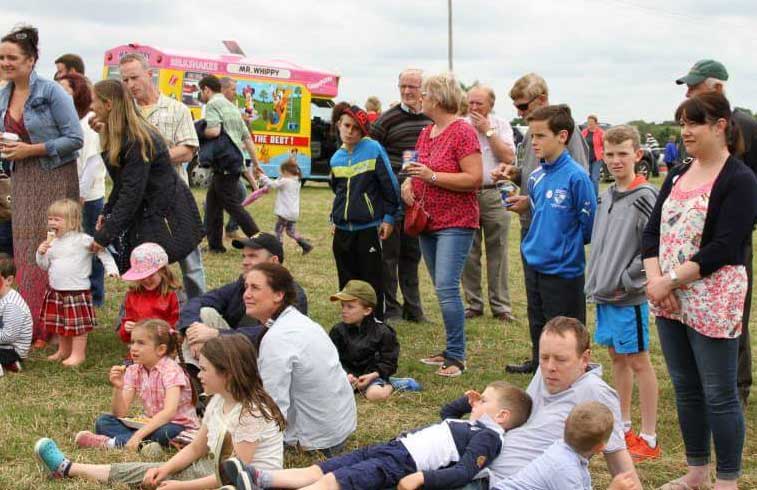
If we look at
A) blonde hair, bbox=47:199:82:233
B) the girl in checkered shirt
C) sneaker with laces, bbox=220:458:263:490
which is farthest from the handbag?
sneaker with laces, bbox=220:458:263:490

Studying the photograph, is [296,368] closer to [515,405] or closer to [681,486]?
[515,405]

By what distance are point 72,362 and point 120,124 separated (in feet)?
5.16

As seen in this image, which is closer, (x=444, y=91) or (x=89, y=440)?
(x=89, y=440)

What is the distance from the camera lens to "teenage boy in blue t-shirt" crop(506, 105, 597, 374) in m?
5.41

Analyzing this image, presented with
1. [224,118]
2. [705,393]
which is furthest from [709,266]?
[224,118]

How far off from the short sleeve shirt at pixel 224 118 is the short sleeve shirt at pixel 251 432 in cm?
688

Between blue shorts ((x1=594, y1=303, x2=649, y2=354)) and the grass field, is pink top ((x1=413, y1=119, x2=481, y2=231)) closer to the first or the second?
the grass field

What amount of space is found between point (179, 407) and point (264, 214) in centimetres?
1073

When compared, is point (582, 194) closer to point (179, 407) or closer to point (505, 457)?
point (505, 457)

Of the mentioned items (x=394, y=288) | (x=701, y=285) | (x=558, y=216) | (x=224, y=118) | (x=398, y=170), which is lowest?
(x=394, y=288)

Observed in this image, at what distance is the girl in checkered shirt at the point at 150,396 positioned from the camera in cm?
474

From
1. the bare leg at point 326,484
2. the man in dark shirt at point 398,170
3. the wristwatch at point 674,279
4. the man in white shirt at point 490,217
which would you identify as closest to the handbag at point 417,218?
the man in white shirt at point 490,217

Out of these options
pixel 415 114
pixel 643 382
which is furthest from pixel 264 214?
pixel 643 382

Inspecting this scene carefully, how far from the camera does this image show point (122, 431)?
484 cm
